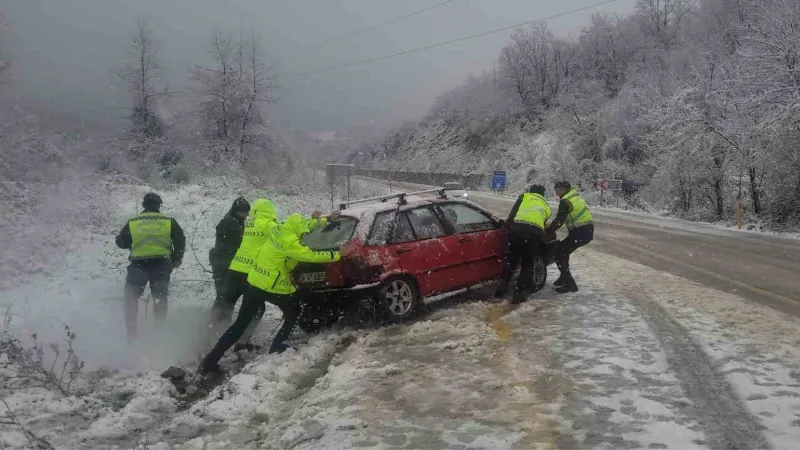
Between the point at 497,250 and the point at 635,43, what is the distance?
64068 mm

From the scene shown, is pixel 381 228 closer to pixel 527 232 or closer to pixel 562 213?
pixel 527 232

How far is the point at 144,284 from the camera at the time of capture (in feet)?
22.8

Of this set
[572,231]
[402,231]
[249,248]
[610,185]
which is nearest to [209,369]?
[249,248]

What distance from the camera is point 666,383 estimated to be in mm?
4699

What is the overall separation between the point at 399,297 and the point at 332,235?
111cm

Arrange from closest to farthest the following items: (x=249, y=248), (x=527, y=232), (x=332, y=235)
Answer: (x=249, y=248) < (x=332, y=235) < (x=527, y=232)

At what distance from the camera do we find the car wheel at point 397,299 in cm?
684

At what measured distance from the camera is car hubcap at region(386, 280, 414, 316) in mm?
6930

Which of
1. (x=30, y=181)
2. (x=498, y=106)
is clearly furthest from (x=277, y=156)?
(x=498, y=106)

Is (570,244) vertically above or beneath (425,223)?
beneath

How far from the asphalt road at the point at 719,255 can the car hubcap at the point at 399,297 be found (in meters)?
4.57

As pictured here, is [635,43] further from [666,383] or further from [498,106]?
[666,383]

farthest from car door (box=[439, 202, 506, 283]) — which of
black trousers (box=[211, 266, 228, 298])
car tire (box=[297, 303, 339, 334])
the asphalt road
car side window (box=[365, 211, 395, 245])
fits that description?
the asphalt road

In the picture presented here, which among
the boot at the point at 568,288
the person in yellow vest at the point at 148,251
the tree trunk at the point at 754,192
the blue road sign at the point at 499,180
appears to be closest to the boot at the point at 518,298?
the boot at the point at 568,288
